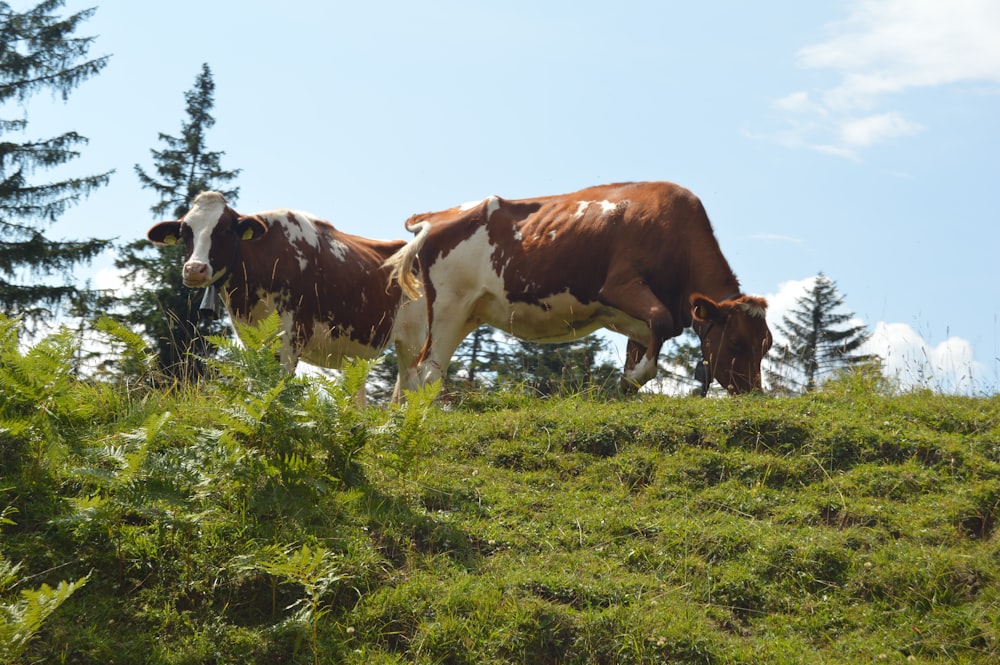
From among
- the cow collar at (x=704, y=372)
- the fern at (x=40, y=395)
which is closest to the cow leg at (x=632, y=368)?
the cow collar at (x=704, y=372)

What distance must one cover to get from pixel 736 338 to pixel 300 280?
5.36 meters

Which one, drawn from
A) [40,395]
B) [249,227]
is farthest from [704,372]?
[40,395]

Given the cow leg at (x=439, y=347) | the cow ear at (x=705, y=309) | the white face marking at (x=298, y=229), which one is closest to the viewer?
the cow ear at (x=705, y=309)

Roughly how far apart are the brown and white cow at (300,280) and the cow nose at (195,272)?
11 millimetres

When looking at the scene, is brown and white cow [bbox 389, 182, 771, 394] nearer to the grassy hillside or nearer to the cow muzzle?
the cow muzzle

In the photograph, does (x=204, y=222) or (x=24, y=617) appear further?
(x=204, y=222)

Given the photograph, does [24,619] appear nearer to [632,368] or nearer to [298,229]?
[632,368]

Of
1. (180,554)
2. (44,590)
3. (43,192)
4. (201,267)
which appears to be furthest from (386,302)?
(43,192)

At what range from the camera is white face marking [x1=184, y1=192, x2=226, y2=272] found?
11258 millimetres

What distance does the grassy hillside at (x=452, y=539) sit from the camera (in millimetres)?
5121

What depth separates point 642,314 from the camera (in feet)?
32.7

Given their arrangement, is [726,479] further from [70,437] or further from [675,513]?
[70,437]

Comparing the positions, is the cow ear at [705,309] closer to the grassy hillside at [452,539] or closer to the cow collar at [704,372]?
the cow collar at [704,372]

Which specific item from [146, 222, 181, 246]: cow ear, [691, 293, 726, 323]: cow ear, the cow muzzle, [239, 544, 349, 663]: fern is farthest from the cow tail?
[239, 544, 349, 663]: fern
